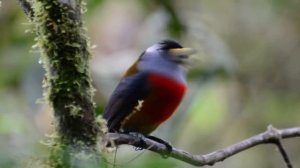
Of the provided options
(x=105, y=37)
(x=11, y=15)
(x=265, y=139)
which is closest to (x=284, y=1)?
(x=105, y=37)

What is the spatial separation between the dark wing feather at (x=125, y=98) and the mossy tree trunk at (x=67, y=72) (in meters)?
1.07

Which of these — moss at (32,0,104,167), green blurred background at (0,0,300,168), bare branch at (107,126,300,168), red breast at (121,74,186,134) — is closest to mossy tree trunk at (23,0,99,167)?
moss at (32,0,104,167)

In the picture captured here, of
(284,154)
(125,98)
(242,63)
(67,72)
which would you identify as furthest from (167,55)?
(242,63)

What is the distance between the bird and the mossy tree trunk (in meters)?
1.13

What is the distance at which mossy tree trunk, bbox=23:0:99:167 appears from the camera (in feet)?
5.04

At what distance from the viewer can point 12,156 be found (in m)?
1.06

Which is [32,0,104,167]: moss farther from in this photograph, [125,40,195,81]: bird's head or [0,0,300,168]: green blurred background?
[0,0,300,168]: green blurred background

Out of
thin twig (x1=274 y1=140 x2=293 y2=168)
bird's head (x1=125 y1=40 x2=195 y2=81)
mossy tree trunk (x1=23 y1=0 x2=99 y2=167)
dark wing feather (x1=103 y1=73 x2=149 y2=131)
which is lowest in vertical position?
mossy tree trunk (x1=23 y1=0 x2=99 y2=167)

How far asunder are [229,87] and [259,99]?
33cm

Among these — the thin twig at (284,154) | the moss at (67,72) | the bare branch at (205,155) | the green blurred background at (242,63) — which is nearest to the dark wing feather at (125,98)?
the bare branch at (205,155)

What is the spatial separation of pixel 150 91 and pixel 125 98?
18cm

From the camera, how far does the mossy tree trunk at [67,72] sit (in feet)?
5.04

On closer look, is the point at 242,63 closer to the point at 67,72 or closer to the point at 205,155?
the point at 205,155

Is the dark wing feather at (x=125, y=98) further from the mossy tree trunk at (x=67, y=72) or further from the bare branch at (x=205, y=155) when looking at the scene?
the mossy tree trunk at (x=67, y=72)
